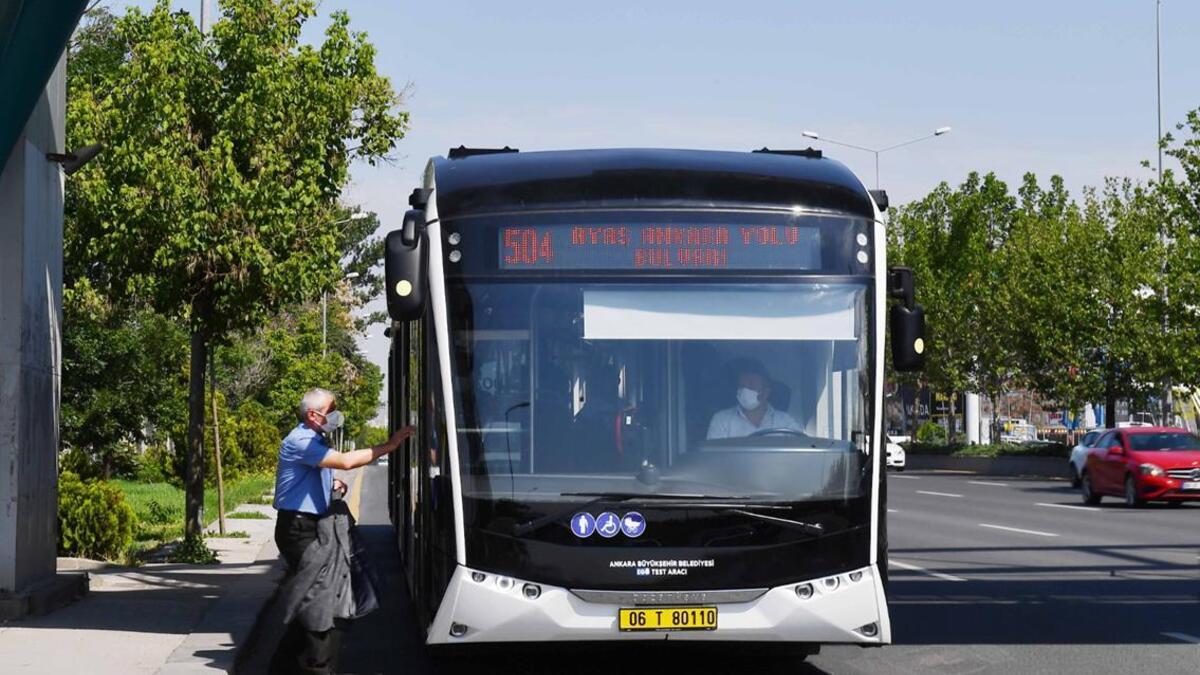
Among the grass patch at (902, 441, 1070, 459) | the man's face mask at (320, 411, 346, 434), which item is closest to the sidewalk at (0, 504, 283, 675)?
the man's face mask at (320, 411, 346, 434)

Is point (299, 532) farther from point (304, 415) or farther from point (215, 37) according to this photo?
point (215, 37)

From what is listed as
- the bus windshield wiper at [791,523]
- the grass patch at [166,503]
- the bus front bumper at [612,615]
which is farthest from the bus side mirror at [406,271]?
the grass patch at [166,503]

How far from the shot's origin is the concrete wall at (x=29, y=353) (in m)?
13.9

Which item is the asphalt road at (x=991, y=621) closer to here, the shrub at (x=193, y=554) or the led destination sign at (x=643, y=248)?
the shrub at (x=193, y=554)

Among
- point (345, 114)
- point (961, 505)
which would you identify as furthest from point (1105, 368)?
point (345, 114)

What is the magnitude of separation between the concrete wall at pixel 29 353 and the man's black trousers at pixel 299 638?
3.95m

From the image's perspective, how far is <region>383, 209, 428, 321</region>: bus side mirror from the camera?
10289 millimetres

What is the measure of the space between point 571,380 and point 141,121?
34.8 ft

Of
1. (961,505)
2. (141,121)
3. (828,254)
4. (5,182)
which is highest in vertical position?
(141,121)

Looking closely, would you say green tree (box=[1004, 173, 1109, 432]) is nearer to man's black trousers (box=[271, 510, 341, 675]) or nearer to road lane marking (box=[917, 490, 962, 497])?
road lane marking (box=[917, 490, 962, 497])

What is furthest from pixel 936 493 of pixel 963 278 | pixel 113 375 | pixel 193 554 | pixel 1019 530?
pixel 963 278

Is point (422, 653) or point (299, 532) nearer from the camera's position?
point (299, 532)

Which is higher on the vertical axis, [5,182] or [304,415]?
[5,182]

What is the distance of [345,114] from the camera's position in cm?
2022
